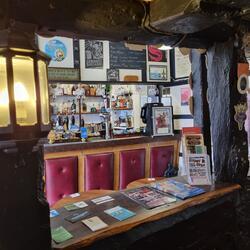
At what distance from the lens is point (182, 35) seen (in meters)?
2.12

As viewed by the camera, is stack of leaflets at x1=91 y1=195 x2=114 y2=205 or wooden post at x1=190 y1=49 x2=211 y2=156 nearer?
stack of leaflets at x1=91 y1=195 x2=114 y2=205

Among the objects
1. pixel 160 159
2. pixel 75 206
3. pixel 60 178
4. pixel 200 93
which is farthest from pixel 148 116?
pixel 75 206

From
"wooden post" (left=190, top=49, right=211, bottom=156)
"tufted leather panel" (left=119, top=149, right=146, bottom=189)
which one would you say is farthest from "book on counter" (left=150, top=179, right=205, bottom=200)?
"tufted leather panel" (left=119, top=149, right=146, bottom=189)

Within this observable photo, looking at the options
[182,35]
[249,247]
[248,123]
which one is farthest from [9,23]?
[248,123]

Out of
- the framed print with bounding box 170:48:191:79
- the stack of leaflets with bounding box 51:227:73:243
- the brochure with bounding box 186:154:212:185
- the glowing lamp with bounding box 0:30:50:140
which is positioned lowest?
the stack of leaflets with bounding box 51:227:73:243

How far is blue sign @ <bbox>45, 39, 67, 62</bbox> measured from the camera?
175 inches

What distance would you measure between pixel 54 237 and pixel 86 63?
371 cm

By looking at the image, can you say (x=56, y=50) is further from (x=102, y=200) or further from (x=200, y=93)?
(x=102, y=200)

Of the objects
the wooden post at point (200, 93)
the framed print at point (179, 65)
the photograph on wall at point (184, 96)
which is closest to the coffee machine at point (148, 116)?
the photograph on wall at point (184, 96)

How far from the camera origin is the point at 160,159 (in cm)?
447

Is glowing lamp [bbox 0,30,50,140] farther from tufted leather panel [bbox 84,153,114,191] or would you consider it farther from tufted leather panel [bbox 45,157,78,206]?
tufted leather panel [bbox 84,153,114,191]

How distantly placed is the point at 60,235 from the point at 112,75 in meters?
3.82

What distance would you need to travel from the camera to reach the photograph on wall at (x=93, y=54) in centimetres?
482

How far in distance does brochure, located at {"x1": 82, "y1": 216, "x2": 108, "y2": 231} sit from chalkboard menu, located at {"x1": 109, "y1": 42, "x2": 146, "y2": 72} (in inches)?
145
